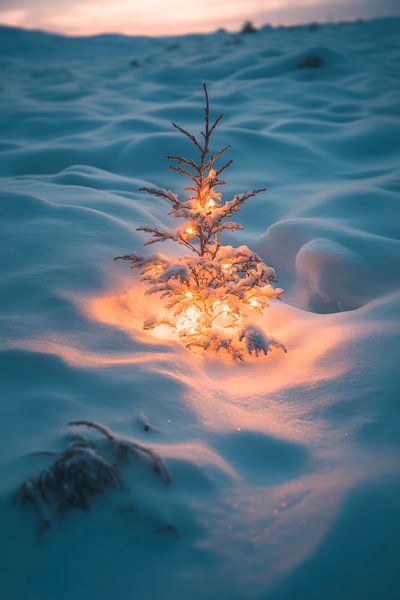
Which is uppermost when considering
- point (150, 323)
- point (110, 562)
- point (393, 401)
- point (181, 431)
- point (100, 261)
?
point (100, 261)

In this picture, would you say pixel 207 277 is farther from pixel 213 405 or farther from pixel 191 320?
pixel 213 405

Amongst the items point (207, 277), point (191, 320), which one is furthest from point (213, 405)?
point (207, 277)

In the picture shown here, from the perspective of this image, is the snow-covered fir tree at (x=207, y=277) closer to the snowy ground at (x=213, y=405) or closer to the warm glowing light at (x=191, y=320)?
the warm glowing light at (x=191, y=320)

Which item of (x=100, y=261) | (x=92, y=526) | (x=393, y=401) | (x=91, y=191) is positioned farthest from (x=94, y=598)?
(x=91, y=191)

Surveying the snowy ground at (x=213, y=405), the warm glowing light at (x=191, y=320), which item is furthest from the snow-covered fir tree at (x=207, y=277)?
the snowy ground at (x=213, y=405)

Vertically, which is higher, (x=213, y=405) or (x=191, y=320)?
(x=191, y=320)

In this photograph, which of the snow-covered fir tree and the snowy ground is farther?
the snow-covered fir tree

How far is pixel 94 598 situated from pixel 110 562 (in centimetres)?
12

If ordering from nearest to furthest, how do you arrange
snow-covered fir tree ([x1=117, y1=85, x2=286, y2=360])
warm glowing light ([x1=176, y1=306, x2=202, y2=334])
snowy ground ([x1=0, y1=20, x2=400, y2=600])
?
snowy ground ([x1=0, y1=20, x2=400, y2=600])
snow-covered fir tree ([x1=117, y1=85, x2=286, y2=360])
warm glowing light ([x1=176, y1=306, x2=202, y2=334])

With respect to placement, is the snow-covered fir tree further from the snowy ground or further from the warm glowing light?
the snowy ground

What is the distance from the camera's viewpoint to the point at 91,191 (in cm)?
560

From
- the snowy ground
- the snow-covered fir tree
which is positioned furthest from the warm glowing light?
the snowy ground

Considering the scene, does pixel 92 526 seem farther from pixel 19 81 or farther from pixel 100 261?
pixel 19 81

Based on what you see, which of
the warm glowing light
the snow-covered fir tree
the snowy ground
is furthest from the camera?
the warm glowing light
